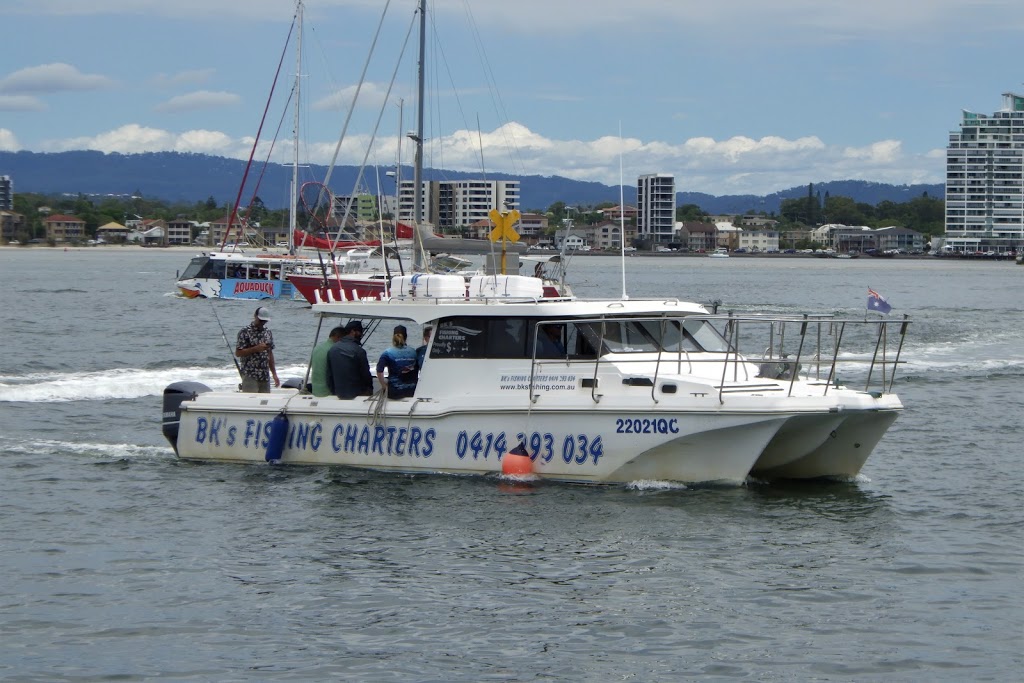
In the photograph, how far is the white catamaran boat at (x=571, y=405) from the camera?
15500 mm

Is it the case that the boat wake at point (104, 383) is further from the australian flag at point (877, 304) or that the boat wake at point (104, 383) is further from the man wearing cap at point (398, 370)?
the australian flag at point (877, 304)

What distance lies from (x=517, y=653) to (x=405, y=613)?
135 centimetres

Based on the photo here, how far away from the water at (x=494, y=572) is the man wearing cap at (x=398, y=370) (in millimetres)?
1085

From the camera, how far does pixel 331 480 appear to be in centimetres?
1689

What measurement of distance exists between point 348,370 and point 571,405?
3.13 metres

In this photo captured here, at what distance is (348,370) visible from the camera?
17.2m

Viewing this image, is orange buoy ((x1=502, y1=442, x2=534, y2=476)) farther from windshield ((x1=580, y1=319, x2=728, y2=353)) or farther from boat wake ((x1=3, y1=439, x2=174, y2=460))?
boat wake ((x1=3, y1=439, x2=174, y2=460))

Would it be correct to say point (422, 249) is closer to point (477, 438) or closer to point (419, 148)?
point (477, 438)

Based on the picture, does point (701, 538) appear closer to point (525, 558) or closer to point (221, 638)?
point (525, 558)

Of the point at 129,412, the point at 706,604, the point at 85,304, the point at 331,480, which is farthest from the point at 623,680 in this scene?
the point at 85,304

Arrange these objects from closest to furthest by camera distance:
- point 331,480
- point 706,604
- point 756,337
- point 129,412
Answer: point 706,604
point 331,480
point 129,412
point 756,337

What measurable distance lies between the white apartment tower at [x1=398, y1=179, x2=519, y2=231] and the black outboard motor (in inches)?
342

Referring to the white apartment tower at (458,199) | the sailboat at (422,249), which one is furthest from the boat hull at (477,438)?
the white apartment tower at (458,199)

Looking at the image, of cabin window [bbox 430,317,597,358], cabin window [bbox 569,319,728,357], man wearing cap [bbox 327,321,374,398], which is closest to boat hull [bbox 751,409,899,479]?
cabin window [bbox 569,319,728,357]
